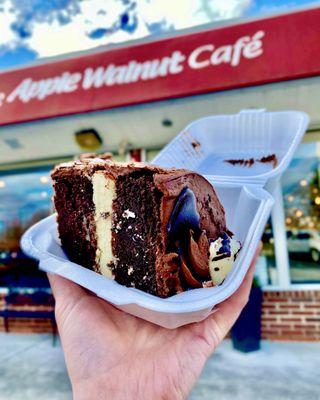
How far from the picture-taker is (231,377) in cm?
369

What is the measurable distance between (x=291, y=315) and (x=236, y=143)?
3.42 meters

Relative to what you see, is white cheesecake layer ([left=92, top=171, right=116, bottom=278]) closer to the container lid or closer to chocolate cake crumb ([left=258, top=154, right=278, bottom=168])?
Answer: the container lid

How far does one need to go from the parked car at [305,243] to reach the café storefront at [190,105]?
0.05 feet

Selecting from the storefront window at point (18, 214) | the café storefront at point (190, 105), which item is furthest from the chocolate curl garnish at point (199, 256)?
the storefront window at point (18, 214)

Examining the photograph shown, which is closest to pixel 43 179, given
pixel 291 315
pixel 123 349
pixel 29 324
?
pixel 29 324

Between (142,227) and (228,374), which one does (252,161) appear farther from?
(228,374)

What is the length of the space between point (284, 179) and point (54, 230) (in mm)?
4530

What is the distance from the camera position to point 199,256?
1146 millimetres

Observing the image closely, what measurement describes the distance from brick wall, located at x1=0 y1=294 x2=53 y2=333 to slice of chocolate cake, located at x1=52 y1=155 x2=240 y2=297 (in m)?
4.83

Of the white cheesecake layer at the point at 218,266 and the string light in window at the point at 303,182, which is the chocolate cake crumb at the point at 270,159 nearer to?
the white cheesecake layer at the point at 218,266

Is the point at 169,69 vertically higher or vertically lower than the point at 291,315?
higher

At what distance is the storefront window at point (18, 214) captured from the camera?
593cm

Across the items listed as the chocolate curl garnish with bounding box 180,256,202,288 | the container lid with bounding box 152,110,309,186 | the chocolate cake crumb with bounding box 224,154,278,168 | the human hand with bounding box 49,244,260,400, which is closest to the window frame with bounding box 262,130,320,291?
the container lid with bounding box 152,110,309,186

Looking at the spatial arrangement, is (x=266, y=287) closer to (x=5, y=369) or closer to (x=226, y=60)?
(x=226, y=60)
